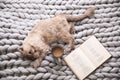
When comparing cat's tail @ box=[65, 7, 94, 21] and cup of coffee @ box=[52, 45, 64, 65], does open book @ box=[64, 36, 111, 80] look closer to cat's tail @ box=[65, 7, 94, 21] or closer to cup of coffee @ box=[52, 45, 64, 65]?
cup of coffee @ box=[52, 45, 64, 65]

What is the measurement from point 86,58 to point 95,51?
0.23 feet

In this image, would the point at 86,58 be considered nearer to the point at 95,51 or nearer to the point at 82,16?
the point at 95,51

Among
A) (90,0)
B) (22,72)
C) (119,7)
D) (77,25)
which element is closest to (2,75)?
(22,72)

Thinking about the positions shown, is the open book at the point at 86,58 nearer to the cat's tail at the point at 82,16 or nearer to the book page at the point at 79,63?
the book page at the point at 79,63

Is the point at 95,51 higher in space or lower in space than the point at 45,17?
lower

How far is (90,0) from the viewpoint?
146 cm

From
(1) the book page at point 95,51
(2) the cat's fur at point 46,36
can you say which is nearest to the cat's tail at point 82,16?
(2) the cat's fur at point 46,36

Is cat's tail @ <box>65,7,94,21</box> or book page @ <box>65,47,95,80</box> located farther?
cat's tail @ <box>65,7,94,21</box>

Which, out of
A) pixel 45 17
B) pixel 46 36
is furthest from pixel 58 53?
pixel 45 17

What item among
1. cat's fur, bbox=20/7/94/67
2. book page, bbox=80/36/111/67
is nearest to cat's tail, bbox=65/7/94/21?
cat's fur, bbox=20/7/94/67

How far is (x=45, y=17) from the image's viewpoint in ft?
4.57

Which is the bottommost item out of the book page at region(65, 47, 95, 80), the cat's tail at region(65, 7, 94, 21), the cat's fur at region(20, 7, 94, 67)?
the book page at region(65, 47, 95, 80)

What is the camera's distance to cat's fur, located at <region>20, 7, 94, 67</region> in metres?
1.23

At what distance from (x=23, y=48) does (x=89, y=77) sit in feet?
1.32
